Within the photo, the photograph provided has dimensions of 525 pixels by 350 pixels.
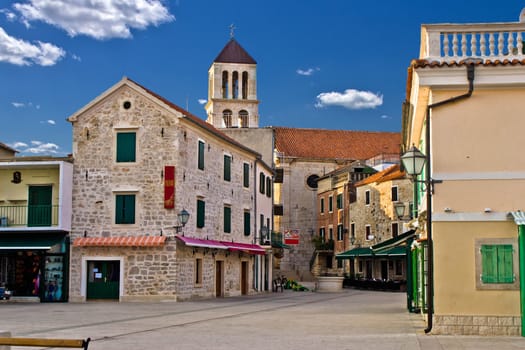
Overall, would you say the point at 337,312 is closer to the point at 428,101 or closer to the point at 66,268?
the point at 428,101

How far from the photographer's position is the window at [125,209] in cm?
3384

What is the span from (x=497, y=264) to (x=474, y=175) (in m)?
1.88

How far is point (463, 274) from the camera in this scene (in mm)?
15641

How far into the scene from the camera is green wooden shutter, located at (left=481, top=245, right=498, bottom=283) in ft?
51.1

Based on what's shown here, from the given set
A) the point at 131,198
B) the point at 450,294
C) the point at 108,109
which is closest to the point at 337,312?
the point at 450,294

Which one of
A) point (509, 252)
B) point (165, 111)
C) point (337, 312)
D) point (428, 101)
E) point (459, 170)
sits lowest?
point (337, 312)

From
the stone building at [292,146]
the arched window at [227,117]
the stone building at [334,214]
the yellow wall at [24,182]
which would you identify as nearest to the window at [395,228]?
the stone building at [334,214]

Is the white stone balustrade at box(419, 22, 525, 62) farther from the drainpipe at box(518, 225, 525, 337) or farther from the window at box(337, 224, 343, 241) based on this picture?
the window at box(337, 224, 343, 241)

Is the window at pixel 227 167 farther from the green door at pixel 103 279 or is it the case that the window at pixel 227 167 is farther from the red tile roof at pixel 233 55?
the red tile roof at pixel 233 55

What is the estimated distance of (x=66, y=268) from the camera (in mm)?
33812

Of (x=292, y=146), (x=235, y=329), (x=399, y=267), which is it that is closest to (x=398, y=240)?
(x=235, y=329)

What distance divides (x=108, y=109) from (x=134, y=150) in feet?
7.33

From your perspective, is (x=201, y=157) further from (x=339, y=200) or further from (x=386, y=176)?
(x=339, y=200)

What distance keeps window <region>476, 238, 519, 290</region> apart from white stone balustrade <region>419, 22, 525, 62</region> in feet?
12.6
